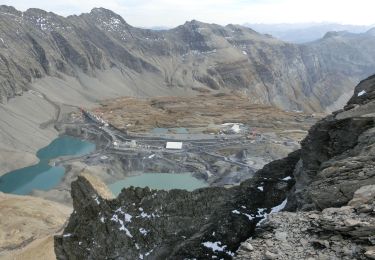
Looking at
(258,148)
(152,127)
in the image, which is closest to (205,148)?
(258,148)

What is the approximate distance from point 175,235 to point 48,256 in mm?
34803

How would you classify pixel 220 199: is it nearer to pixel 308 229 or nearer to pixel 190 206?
pixel 190 206

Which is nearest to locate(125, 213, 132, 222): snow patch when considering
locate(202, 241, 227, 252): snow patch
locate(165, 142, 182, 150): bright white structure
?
locate(202, 241, 227, 252): snow patch

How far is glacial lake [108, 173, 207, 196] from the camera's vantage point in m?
130

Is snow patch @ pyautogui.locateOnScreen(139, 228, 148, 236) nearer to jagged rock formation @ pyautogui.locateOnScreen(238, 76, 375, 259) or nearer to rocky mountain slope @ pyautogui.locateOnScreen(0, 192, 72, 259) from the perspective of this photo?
jagged rock formation @ pyautogui.locateOnScreen(238, 76, 375, 259)

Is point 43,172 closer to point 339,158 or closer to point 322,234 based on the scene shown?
point 339,158

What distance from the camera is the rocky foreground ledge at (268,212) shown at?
19.0m

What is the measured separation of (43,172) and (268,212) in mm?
128499

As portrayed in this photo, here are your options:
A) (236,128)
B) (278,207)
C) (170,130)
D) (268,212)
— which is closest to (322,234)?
(268,212)

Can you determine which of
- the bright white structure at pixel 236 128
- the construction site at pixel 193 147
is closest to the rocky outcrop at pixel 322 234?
the construction site at pixel 193 147

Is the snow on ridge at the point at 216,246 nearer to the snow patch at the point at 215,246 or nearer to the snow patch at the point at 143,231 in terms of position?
the snow patch at the point at 215,246

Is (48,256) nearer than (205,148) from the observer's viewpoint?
Yes

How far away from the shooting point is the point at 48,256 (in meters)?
65.0

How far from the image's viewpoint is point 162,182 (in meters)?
134
